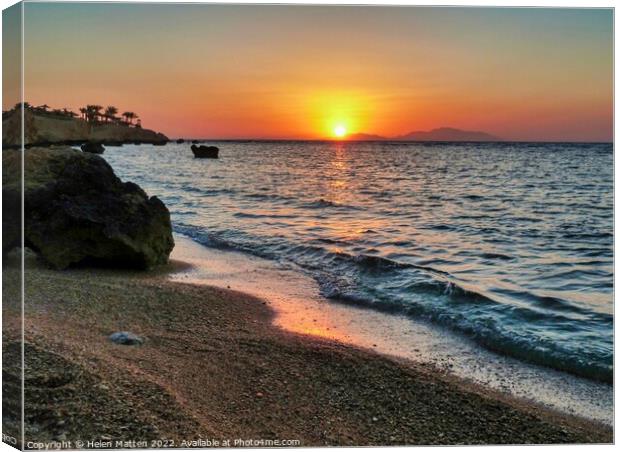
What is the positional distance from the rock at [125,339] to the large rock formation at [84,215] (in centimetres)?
244

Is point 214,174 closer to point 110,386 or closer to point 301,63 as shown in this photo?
point 301,63

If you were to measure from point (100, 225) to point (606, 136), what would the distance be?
5.38m

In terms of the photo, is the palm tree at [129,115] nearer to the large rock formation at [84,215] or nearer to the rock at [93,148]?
the rock at [93,148]

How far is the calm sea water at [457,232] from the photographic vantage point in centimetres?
545

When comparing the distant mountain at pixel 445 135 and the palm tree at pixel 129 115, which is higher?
the palm tree at pixel 129 115

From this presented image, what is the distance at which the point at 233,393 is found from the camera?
4.44m

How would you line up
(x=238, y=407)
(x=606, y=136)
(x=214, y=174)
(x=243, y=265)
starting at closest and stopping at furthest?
(x=238, y=407) < (x=606, y=136) < (x=243, y=265) < (x=214, y=174)

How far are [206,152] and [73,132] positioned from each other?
2.94 metres

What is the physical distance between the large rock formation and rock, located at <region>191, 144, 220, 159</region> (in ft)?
3.37

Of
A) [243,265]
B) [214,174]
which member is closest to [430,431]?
[243,265]

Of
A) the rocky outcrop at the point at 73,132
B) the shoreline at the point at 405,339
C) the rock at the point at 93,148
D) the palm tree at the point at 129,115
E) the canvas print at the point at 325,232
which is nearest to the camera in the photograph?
the canvas print at the point at 325,232


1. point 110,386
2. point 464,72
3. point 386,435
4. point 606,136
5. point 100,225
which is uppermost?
point 464,72

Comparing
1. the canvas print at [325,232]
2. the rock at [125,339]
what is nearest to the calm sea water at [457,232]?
the canvas print at [325,232]

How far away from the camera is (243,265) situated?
820 centimetres
